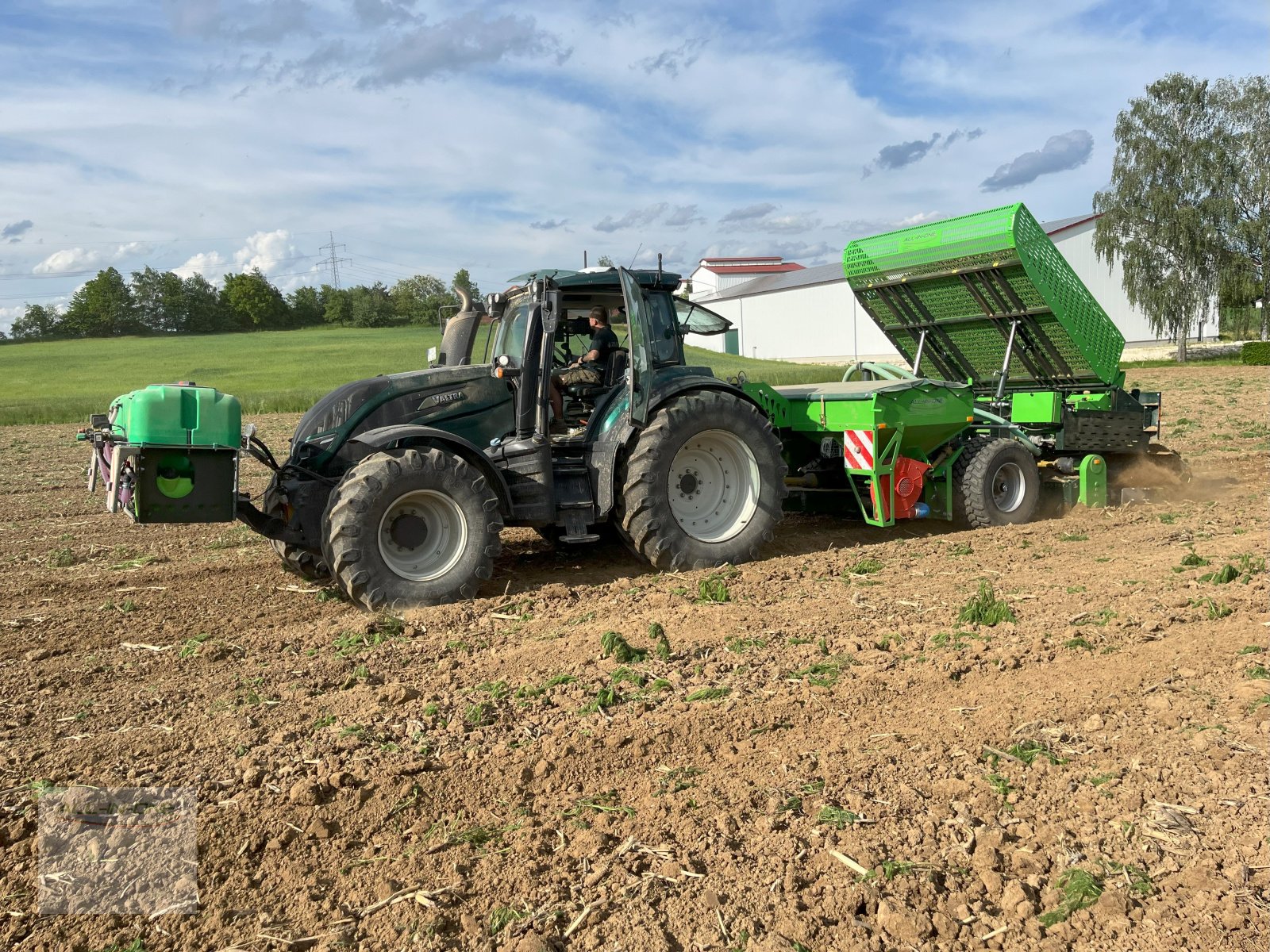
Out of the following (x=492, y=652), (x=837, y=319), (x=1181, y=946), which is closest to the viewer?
(x=1181, y=946)

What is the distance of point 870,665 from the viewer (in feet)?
16.4

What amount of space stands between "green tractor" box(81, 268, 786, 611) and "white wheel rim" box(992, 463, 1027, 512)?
2672mm

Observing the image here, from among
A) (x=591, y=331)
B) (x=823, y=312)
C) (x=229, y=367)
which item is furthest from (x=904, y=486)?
(x=823, y=312)

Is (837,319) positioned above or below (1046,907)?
above

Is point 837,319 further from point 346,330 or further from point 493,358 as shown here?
point 493,358

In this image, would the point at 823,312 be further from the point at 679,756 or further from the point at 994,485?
the point at 679,756

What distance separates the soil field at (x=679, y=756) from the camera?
2.96 meters

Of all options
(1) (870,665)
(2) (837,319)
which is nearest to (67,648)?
(1) (870,665)

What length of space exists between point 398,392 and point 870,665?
3754mm

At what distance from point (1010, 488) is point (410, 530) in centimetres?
579

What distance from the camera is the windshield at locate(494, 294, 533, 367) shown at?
7.28 m

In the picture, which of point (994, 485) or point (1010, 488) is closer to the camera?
point (994, 485)

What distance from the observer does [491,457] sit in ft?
23.3

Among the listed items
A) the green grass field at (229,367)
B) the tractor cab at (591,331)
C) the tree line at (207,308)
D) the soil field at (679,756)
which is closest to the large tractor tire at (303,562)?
the soil field at (679,756)
